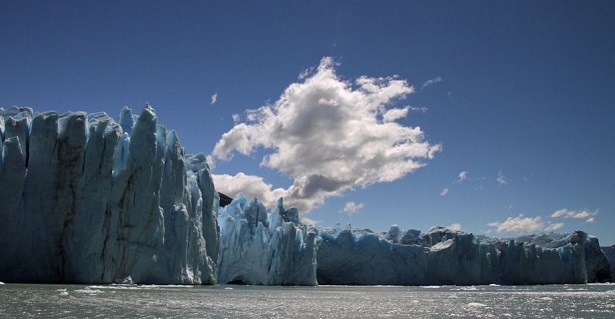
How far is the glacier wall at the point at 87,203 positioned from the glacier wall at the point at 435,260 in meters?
26.5

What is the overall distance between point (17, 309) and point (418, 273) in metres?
51.0

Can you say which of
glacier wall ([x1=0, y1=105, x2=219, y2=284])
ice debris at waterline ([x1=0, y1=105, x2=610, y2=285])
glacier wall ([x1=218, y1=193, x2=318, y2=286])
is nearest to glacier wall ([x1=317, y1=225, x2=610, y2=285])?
glacier wall ([x1=218, y1=193, x2=318, y2=286])

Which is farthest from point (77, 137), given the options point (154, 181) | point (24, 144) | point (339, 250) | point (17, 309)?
point (339, 250)

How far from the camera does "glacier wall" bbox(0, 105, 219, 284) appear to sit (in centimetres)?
2772

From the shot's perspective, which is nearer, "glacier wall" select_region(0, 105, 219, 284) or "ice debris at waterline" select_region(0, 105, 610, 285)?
"glacier wall" select_region(0, 105, 219, 284)

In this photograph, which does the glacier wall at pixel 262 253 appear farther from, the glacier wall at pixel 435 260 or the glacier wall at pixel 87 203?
the glacier wall at pixel 87 203

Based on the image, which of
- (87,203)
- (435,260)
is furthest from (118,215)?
(435,260)

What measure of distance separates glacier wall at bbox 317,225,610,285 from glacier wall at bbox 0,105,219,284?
87.0 feet

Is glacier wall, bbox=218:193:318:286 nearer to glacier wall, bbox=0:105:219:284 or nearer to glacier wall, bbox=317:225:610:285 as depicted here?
glacier wall, bbox=317:225:610:285

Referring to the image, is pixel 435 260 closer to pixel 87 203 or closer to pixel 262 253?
pixel 262 253

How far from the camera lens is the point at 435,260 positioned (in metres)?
61.2

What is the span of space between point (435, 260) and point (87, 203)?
136ft

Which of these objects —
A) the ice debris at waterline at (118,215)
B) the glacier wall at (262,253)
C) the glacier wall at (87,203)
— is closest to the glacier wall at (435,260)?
the glacier wall at (262,253)

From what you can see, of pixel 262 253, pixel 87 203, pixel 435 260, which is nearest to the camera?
pixel 87 203
